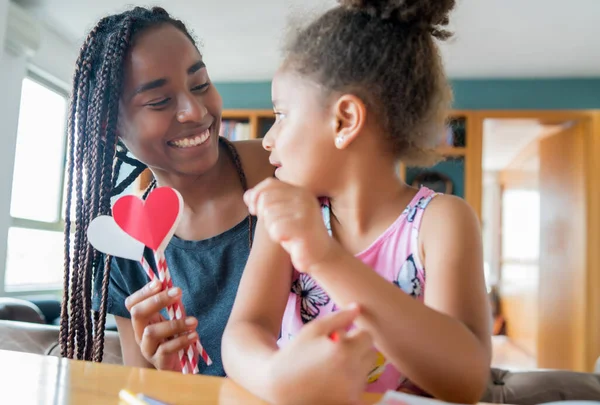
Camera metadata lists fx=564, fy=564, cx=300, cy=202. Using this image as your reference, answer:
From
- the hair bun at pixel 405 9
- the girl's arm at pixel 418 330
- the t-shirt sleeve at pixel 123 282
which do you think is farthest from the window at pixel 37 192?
the girl's arm at pixel 418 330

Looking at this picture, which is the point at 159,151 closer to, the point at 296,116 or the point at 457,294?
the point at 296,116

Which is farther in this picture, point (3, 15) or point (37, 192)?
point (37, 192)

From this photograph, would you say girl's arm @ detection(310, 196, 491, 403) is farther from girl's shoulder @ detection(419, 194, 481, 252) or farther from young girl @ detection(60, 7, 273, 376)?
young girl @ detection(60, 7, 273, 376)

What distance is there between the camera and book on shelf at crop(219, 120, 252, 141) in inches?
168

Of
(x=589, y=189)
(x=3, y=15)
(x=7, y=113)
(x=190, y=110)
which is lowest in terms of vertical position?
(x=190, y=110)

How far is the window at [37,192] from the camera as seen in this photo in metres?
3.57

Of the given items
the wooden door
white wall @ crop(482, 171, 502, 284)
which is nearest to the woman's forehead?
the wooden door

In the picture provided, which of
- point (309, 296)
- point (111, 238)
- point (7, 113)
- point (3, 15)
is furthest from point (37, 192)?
point (309, 296)

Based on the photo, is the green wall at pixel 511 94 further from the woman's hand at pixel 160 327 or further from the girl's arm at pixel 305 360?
the girl's arm at pixel 305 360

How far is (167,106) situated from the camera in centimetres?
93

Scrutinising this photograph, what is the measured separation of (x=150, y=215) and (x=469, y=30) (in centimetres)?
323

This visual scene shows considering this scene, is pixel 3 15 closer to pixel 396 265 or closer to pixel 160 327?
pixel 160 327

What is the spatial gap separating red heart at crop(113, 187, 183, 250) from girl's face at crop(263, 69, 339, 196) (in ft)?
0.48

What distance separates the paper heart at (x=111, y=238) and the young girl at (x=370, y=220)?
161mm
